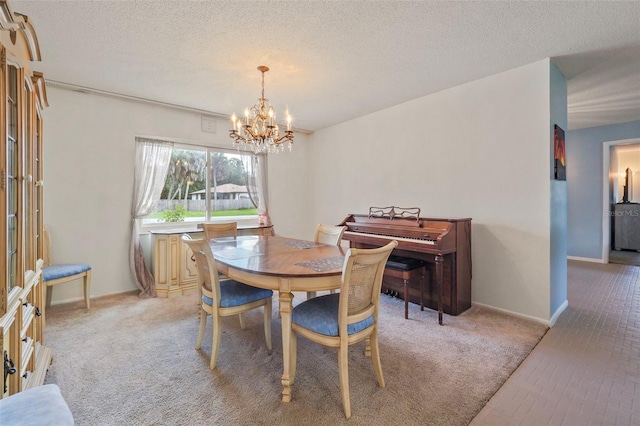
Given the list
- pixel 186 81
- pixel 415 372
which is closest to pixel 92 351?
pixel 415 372

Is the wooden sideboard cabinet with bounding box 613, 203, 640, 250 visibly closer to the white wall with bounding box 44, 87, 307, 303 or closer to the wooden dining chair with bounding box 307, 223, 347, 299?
the wooden dining chair with bounding box 307, 223, 347, 299

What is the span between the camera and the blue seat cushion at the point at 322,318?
172 cm

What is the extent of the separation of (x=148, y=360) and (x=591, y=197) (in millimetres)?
7183

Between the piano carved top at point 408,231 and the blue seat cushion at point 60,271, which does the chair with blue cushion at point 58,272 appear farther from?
the piano carved top at point 408,231

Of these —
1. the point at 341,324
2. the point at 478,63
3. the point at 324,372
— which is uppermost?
the point at 478,63

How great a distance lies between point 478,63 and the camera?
2859mm

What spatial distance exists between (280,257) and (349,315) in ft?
2.42

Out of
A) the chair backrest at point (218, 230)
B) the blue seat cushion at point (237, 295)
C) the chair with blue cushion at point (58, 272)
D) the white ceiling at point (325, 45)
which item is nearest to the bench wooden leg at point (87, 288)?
the chair with blue cushion at point (58, 272)

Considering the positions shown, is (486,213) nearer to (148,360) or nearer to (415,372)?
(415,372)

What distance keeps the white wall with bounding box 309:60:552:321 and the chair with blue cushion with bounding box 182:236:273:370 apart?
244cm

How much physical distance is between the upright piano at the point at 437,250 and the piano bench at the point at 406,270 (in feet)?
0.35

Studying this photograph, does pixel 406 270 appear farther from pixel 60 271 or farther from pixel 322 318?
pixel 60 271

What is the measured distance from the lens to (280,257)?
222 centimetres

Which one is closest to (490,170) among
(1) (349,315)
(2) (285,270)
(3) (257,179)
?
(1) (349,315)
